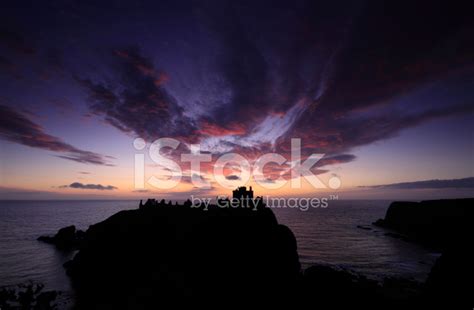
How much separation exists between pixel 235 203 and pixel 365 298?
33.2 meters

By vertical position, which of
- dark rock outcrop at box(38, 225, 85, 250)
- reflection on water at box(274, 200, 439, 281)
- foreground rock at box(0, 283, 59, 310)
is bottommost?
reflection on water at box(274, 200, 439, 281)

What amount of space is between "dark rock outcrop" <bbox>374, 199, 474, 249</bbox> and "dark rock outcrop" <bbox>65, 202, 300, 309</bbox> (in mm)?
75948

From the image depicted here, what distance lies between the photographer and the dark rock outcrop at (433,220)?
293 feet

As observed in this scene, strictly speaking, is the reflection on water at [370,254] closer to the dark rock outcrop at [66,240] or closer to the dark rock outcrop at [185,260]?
the dark rock outcrop at [185,260]

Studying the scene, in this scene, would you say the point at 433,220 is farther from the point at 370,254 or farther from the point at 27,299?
the point at 27,299

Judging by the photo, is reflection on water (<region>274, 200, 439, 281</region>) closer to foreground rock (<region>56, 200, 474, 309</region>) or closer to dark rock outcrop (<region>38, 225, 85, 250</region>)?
foreground rock (<region>56, 200, 474, 309</region>)

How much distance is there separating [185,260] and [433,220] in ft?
396

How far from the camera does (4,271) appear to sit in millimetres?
50688

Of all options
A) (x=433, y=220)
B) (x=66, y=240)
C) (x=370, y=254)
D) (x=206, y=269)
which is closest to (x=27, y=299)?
(x=206, y=269)

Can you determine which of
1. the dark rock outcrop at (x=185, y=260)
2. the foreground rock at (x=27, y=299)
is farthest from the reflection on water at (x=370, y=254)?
the foreground rock at (x=27, y=299)

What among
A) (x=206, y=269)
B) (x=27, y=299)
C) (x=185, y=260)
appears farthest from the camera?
(x=185, y=260)

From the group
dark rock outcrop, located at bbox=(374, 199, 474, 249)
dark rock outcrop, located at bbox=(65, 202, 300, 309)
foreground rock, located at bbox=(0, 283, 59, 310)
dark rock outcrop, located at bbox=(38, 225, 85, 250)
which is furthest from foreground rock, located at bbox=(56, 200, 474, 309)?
dark rock outcrop, located at bbox=(374, 199, 474, 249)

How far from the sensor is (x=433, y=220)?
10262cm

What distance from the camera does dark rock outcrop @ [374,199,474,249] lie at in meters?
89.4
